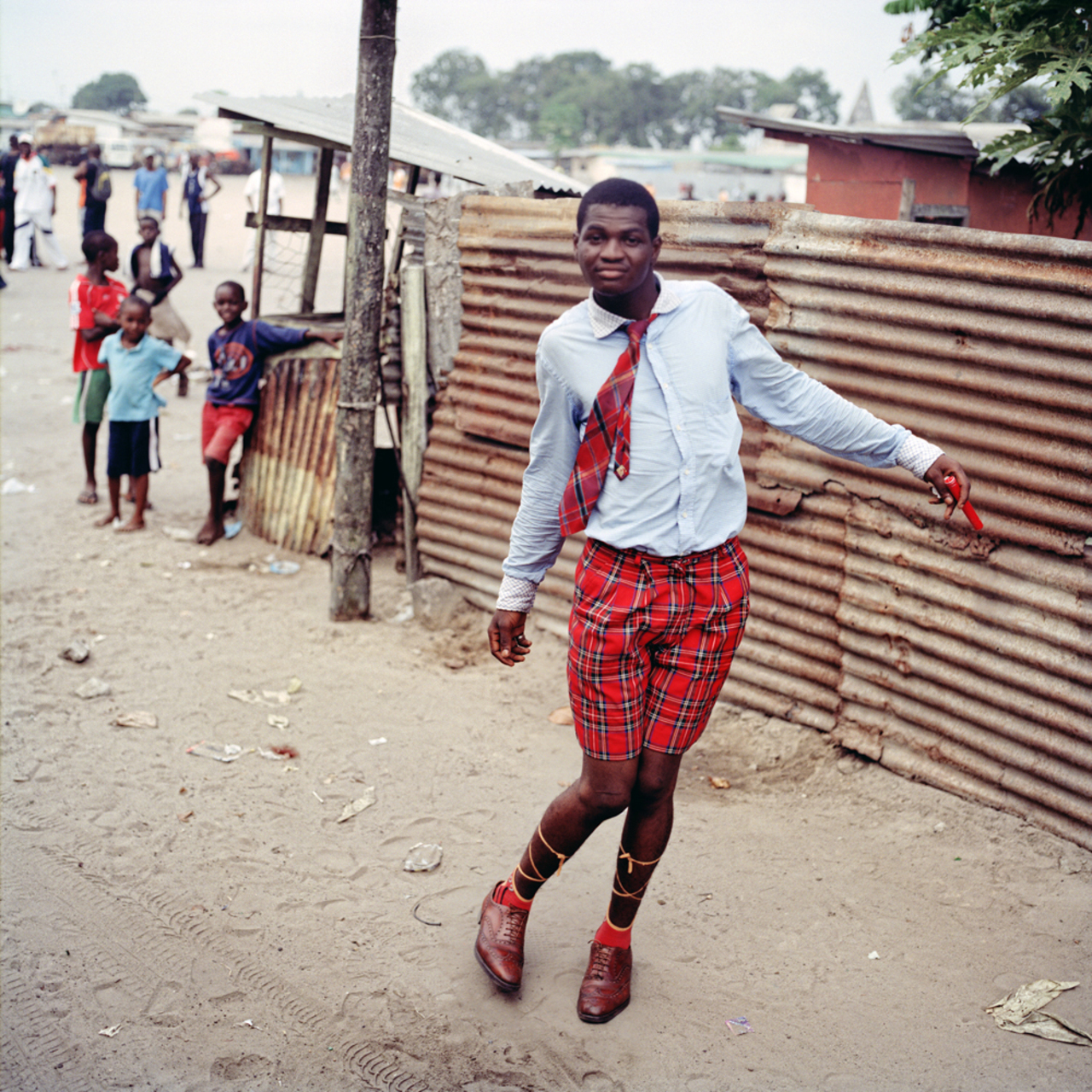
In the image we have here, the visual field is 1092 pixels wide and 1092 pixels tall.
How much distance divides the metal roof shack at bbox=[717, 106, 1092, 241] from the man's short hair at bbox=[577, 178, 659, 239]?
20.5ft

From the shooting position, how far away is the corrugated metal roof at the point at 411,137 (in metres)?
6.53

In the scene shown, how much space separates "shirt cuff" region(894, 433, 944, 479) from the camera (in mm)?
2584

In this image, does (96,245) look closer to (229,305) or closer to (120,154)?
(229,305)

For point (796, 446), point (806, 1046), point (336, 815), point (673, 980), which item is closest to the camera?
point (806, 1046)

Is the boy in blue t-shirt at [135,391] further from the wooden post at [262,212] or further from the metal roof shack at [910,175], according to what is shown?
the metal roof shack at [910,175]

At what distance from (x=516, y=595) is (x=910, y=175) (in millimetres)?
7594

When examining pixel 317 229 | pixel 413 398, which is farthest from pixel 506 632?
pixel 317 229

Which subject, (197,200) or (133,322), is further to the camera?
(197,200)

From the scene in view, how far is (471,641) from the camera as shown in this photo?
529 centimetres

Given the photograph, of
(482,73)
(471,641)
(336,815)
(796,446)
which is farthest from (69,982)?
(482,73)

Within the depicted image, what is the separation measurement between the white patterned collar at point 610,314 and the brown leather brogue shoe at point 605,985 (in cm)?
161

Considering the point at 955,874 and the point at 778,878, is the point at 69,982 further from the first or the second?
the point at 955,874

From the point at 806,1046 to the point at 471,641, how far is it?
2.90m

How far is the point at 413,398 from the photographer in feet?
18.2
